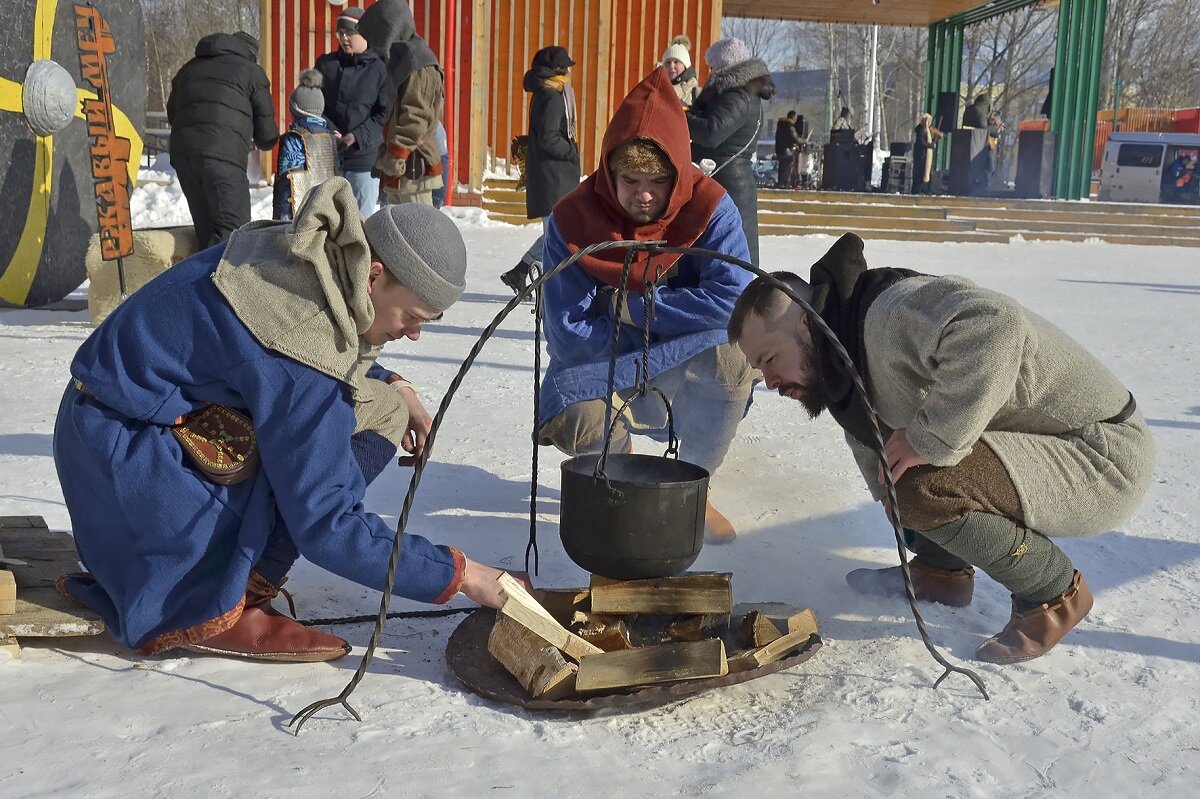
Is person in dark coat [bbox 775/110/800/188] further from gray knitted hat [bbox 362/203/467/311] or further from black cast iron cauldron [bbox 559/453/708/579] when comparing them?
gray knitted hat [bbox 362/203/467/311]

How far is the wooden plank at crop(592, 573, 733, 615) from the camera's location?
270 cm

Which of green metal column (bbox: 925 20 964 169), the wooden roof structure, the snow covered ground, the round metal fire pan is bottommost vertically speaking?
the snow covered ground

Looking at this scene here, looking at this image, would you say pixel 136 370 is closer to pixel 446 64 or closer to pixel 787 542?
pixel 787 542

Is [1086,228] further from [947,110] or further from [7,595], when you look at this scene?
[7,595]

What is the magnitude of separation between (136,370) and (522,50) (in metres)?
15.3

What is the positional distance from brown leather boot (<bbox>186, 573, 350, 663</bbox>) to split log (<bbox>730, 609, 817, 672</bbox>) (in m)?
0.88

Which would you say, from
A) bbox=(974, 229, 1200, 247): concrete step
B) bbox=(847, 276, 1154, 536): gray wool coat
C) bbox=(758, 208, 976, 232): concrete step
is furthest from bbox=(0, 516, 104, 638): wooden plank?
bbox=(974, 229, 1200, 247): concrete step

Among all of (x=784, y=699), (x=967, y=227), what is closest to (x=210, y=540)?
(x=784, y=699)

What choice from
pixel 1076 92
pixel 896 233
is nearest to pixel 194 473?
pixel 896 233

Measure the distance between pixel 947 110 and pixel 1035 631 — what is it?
1970 centimetres

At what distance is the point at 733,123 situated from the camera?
6500 millimetres

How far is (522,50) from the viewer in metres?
16.8

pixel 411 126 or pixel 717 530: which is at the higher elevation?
pixel 411 126

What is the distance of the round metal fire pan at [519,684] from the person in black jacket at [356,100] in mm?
5851
